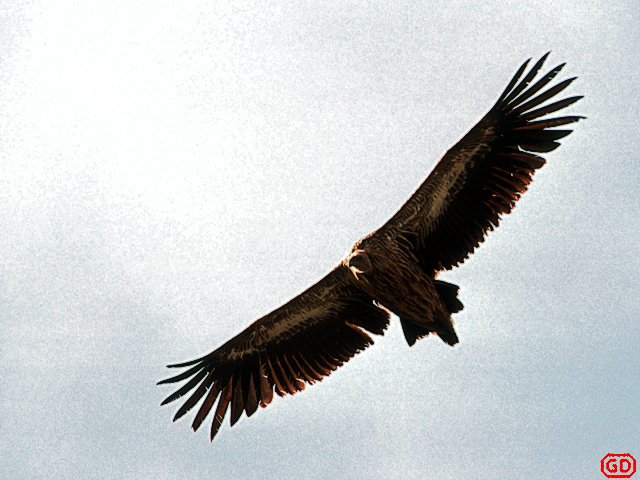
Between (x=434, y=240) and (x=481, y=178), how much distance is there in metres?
1.18

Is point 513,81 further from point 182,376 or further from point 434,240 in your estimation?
point 182,376

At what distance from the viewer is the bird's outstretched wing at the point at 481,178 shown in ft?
60.4

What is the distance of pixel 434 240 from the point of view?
62.2ft

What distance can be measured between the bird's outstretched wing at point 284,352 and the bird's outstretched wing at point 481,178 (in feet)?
4.79

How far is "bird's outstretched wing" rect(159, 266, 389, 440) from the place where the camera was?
64.5ft

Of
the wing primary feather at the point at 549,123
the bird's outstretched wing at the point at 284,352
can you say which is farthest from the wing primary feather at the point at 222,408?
the wing primary feather at the point at 549,123

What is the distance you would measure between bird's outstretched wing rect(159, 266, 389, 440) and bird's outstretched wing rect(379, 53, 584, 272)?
4.79ft

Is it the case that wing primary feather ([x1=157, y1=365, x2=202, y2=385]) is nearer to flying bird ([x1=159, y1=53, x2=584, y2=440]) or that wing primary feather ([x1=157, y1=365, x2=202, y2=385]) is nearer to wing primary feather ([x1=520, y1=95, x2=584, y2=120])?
flying bird ([x1=159, y1=53, x2=584, y2=440])

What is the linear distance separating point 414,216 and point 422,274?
35.9 inches

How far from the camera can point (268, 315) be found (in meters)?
19.9

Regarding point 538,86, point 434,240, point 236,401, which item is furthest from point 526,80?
point 236,401

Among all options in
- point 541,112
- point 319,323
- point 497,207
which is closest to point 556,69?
point 541,112

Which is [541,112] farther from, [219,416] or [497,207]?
[219,416]

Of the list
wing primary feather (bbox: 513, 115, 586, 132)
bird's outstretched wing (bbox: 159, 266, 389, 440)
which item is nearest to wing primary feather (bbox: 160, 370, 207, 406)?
bird's outstretched wing (bbox: 159, 266, 389, 440)
